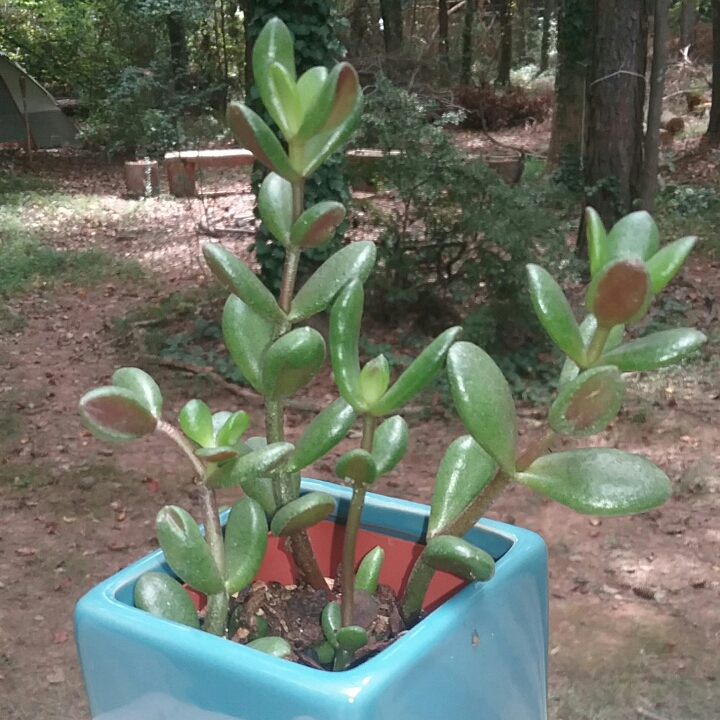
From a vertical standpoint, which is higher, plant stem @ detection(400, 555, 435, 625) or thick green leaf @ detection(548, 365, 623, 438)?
thick green leaf @ detection(548, 365, 623, 438)

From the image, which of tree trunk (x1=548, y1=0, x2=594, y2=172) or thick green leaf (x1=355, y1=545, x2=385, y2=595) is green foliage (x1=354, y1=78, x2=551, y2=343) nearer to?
thick green leaf (x1=355, y1=545, x2=385, y2=595)

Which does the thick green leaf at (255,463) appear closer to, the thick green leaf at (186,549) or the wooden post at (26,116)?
the thick green leaf at (186,549)

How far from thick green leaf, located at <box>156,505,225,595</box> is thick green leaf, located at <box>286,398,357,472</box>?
100 mm

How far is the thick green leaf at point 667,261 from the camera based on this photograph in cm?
56

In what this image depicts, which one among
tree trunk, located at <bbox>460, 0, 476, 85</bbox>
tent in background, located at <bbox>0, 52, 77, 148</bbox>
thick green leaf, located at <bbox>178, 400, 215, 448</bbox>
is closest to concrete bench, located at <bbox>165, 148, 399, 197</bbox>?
tent in background, located at <bbox>0, 52, 77, 148</bbox>

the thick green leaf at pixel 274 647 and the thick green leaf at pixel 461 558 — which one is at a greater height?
the thick green leaf at pixel 461 558

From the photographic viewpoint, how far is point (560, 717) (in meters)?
1.65

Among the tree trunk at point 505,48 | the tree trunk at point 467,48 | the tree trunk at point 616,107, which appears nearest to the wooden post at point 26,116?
the tree trunk at point 467,48

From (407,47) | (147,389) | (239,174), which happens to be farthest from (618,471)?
(407,47)

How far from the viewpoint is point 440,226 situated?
3.87 metres

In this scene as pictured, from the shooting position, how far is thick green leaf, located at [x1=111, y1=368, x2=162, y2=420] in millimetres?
620

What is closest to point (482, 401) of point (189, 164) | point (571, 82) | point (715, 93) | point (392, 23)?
point (571, 82)

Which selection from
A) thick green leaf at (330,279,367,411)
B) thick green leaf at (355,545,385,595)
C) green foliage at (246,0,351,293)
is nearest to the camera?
thick green leaf at (330,279,367,411)

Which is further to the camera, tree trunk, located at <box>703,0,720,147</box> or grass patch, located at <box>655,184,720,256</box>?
tree trunk, located at <box>703,0,720,147</box>
